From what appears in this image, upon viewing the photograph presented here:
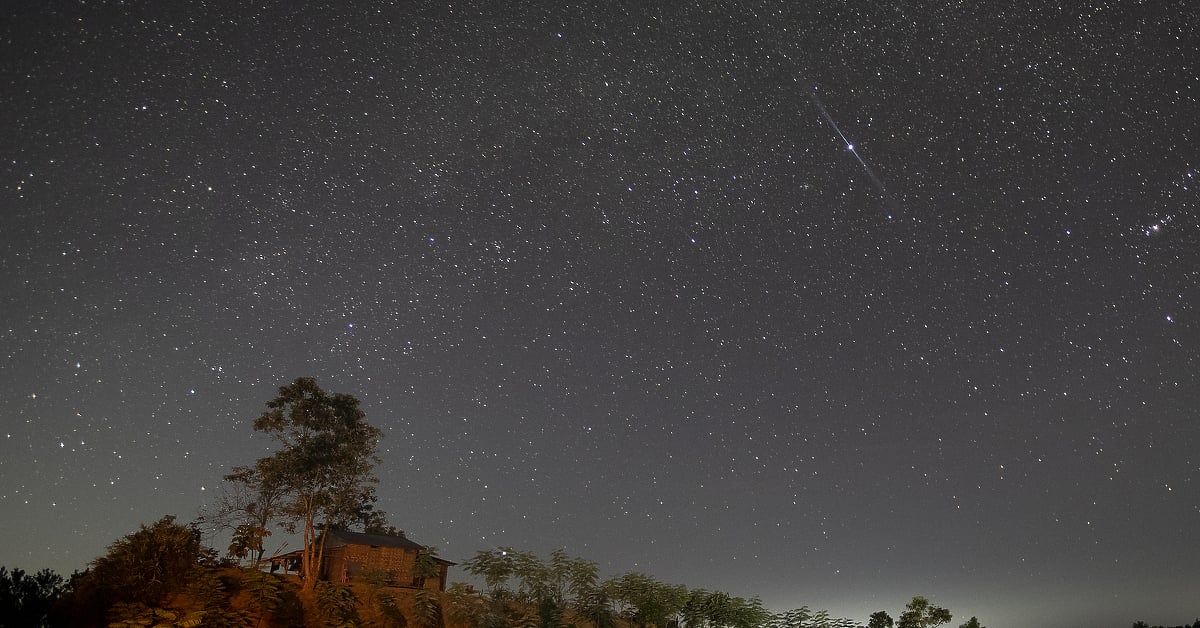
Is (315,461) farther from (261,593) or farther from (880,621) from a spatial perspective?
(880,621)

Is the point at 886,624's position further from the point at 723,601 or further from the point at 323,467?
the point at 323,467

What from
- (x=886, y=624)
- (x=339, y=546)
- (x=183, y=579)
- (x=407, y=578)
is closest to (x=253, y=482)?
(x=339, y=546)

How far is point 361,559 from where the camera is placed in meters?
35.7

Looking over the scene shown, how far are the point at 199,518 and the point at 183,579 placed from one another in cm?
1150

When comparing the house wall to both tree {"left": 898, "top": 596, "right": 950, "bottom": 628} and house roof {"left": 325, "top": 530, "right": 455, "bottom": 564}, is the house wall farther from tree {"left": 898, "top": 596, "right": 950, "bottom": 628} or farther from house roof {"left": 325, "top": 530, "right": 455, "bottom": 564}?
tree {"left": 898, "top": 596, "right": 950, "bottom": 628}

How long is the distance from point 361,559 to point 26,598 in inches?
721

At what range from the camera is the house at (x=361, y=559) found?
1401 inches

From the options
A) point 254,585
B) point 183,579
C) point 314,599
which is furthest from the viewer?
point 314,599

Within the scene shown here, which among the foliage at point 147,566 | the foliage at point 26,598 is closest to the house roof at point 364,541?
the foliage at point 147,566

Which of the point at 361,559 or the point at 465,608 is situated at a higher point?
the point at 361,559

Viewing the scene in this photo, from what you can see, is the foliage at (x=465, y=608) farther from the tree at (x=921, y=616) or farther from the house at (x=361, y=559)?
the tree at (x=921, y=616)

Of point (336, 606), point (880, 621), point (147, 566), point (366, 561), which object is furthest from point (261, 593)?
point (880, 621)

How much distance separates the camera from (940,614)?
1891 inches

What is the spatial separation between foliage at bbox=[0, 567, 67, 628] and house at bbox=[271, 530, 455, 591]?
16618 millimetres
